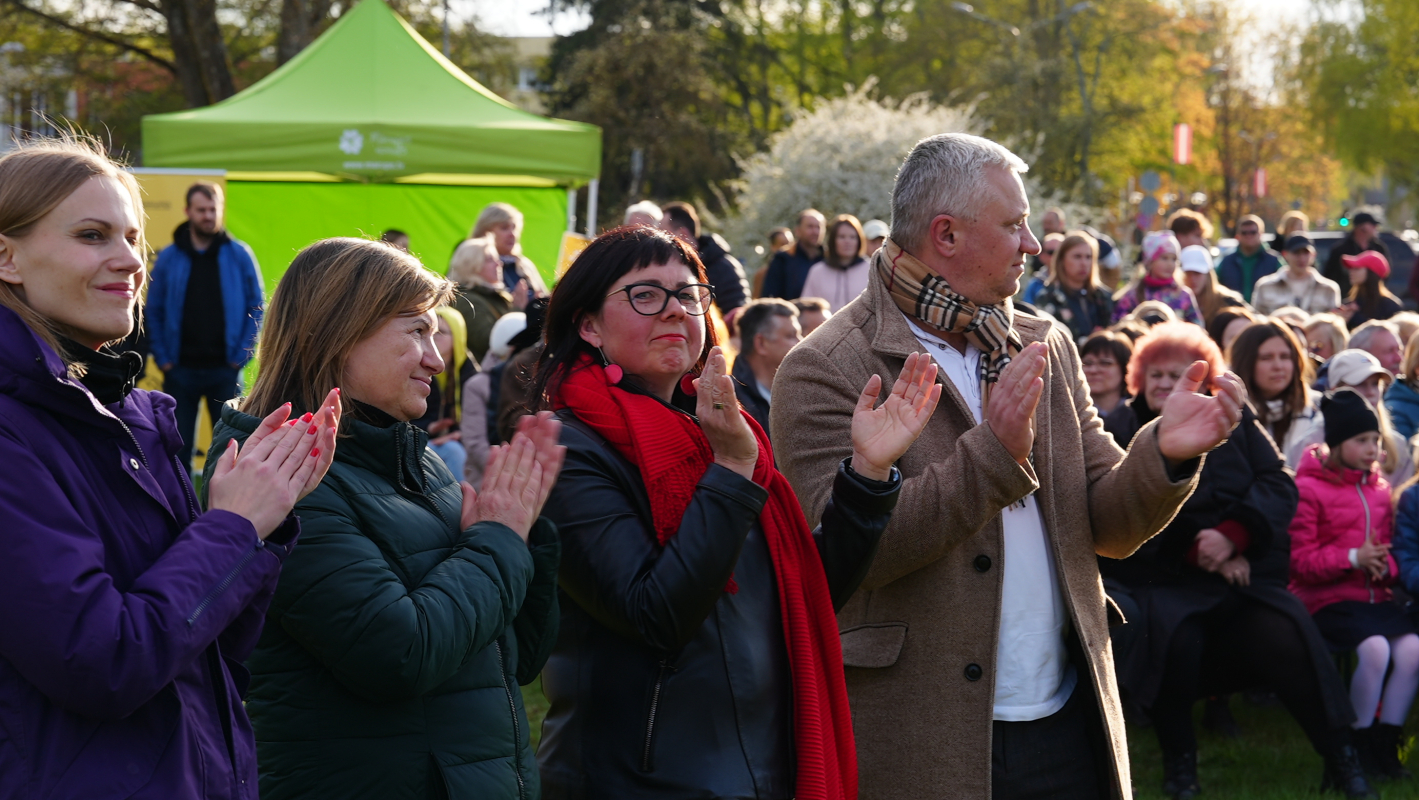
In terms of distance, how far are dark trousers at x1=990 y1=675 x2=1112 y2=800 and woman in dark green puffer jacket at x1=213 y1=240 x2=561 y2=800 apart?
3.35 ft

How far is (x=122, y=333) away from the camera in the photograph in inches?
82.6

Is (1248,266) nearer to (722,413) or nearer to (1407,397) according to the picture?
(1407,397)

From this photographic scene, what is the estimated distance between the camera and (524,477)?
8.29ft

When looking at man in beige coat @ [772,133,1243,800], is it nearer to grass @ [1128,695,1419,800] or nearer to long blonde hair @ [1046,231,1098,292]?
grass @ [1128,695,1419,800]

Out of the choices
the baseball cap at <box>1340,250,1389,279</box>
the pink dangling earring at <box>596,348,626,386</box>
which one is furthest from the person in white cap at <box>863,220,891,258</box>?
the pink dangling earring at <box>596,348,626,386</box>

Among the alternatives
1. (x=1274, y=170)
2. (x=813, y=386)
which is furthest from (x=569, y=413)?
(x=1274, y=170)

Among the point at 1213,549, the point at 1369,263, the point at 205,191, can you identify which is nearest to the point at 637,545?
the point at 1213,549

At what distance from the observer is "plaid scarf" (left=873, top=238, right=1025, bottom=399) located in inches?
117

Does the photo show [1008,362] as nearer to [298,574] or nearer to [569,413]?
[569,413]

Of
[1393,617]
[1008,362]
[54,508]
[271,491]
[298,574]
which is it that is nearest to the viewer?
[54,508]

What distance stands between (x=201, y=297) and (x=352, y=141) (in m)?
3.09

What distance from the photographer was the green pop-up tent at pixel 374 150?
1130 cm

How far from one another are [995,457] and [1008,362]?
0.35 metres

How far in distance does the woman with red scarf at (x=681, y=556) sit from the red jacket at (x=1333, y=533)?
3885 mm
